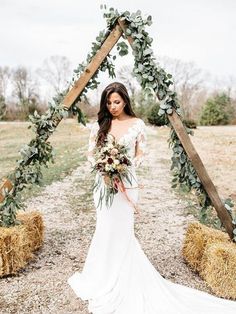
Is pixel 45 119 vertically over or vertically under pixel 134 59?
under

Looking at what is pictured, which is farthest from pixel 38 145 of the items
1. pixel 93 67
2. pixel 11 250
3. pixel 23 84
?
pixel 23 84

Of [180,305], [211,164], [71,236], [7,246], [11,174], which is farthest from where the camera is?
[211,164]

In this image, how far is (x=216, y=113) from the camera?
48.9 metres

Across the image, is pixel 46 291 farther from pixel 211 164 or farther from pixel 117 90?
pixel 211 164

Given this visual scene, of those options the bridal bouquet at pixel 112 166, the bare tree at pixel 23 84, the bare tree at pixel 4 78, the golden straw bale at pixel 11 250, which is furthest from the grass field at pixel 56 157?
the bare tree at pixel 4 78

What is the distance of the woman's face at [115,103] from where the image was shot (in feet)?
18.2

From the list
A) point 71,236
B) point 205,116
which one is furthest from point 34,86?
point 71,236

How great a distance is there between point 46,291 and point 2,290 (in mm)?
564

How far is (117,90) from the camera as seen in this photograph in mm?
5508

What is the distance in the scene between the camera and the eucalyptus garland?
5910 mm

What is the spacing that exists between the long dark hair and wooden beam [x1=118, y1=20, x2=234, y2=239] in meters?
0.64

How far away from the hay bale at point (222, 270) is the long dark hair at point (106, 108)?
79.1 inches

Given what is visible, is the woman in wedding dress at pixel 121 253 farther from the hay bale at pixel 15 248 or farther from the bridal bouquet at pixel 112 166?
the hay bale at pixel 15 248

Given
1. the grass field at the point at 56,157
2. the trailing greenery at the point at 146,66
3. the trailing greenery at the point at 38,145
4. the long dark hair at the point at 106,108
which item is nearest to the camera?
the long dark hair at the point at 106,108
